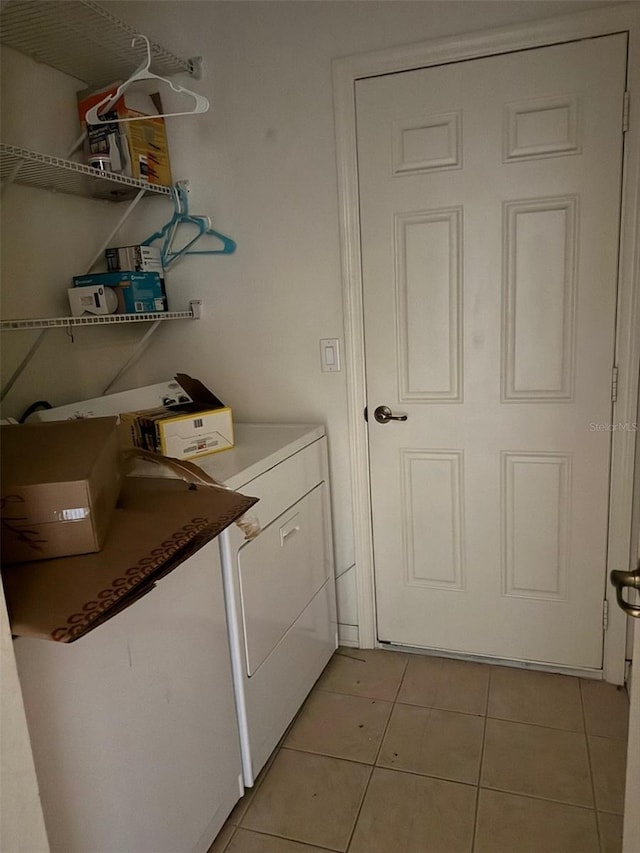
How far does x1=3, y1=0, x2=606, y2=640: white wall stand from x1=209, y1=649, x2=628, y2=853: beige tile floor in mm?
470

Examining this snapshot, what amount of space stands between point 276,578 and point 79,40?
1.80m

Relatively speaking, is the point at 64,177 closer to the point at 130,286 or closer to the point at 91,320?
the point at 130,286

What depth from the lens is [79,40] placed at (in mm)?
1842

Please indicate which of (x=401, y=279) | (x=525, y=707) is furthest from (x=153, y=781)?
(x=401, y=279)

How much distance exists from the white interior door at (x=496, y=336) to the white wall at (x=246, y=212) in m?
0.15

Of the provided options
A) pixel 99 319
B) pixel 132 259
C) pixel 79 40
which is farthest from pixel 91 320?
pixel 79 40

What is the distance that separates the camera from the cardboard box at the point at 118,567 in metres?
0.88

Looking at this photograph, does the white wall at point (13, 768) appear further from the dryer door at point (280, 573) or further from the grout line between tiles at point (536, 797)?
the grout line between tiles at point (536, 797)

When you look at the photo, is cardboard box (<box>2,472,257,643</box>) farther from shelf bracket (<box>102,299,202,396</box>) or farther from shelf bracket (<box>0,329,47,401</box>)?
shelf bracket (<box>102,299,202,396</box>)

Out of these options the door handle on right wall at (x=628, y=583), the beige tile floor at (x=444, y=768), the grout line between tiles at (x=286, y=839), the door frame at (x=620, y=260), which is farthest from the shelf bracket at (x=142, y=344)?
the door handle on right wall at (x=628, y=583)

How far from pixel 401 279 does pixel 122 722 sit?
1590mm

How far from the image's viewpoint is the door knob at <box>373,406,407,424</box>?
2.18 metres

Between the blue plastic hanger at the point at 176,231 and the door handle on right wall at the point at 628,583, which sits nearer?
the door handle on right wall at the point at 628,583

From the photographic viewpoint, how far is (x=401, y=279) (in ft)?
6.82
